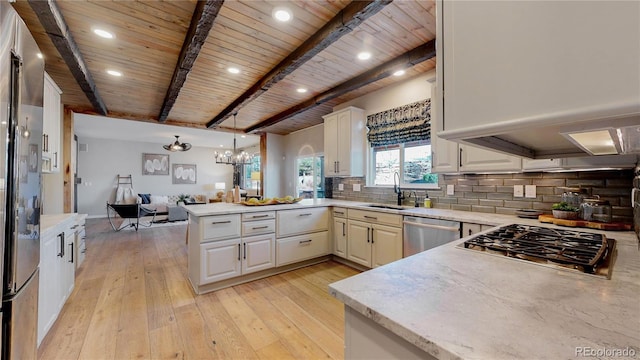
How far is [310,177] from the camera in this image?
6.23 metres

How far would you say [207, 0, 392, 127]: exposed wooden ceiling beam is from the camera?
1.90 meters

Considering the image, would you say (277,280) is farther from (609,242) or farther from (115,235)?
(115,235)

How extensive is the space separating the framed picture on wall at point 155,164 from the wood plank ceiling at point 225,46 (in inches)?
204

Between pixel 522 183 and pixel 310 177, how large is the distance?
4318 mm

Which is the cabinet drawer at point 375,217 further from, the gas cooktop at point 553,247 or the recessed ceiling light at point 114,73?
the recessed ceiling light at point 114,73

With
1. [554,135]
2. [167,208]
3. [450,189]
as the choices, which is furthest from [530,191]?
[167,208]

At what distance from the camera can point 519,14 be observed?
0.49 metres

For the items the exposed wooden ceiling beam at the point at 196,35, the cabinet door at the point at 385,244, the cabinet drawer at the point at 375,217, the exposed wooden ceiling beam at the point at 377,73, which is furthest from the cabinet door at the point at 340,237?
the exposed wooden ceiling beam at the point at 196,35

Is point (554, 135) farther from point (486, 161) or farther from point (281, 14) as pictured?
point (281, 14)

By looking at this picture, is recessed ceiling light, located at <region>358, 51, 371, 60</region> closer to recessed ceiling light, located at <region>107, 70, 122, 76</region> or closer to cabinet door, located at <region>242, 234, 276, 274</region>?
cabinet door, located at <region>242, 234, 276, 274</region>

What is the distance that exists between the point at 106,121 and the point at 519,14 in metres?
7.91

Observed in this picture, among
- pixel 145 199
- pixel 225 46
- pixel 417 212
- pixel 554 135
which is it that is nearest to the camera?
pixel 554 135

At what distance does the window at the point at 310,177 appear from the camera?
19.7 feet

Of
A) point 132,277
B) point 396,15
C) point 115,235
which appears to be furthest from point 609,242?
point 115,235
